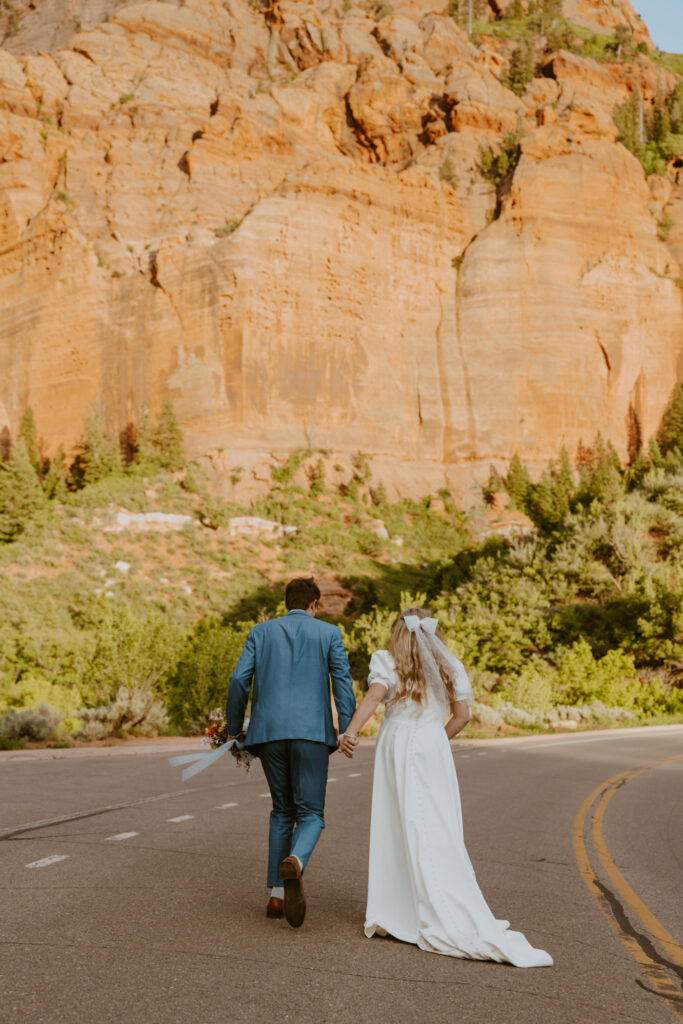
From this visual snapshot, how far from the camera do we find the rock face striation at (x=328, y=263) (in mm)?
68438

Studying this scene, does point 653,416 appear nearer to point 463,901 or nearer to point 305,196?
point 305,196

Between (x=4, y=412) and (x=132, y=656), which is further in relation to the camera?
(x=4, y=412)

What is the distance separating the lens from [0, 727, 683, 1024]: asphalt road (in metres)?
3.94

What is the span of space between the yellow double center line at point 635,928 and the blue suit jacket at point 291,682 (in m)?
1.99

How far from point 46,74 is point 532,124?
1614 inches

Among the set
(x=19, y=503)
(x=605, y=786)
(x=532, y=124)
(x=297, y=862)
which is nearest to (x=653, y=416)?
(x=532, y=124)

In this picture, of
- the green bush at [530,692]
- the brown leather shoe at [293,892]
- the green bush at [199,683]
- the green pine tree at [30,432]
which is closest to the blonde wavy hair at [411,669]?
the brown leather shoe at [293,892]

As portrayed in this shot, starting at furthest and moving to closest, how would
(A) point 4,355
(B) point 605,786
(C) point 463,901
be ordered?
(A) point 4,355
(B) point 605,786
(C) point 463,901

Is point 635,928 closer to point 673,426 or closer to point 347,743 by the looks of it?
point 347,743

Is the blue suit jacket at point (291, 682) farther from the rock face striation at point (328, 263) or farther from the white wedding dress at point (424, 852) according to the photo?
the rock face striation at point (328, 263)

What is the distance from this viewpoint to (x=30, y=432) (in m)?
67.9

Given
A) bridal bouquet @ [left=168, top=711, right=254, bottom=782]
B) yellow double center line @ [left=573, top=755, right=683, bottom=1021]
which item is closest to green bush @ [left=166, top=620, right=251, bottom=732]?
yellow double center line @ [left=573, top=755, right=683, bottom=1021]

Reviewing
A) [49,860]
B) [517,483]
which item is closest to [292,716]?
[49,860]

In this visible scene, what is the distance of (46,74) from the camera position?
79.8 metres
